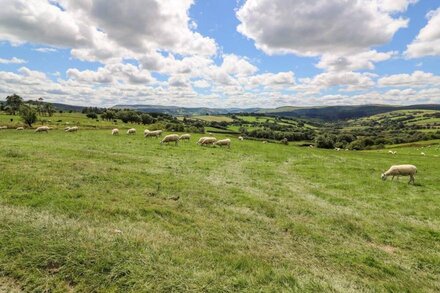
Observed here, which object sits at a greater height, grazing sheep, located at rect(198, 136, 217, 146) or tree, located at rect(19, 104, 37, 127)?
tree, located at rect(19, 104, 37, 127)

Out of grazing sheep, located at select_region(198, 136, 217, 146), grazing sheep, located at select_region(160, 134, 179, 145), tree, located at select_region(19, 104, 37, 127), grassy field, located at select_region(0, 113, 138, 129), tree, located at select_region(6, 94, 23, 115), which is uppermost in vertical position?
tree, located at select_region(6, 94, 23, 115)

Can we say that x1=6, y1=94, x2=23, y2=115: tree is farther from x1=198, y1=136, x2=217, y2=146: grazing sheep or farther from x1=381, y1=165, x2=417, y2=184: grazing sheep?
x1=381, y1=165, x2=417, y2=184: grazing sheep

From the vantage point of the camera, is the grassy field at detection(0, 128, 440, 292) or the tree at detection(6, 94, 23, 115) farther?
the tree at detection(6, 94, 23, 115)

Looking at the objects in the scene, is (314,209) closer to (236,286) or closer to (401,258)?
(401,258)

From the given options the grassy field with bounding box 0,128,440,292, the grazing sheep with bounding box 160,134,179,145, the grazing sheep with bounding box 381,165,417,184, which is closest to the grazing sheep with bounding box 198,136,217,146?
the grazing sheep with bounding box 160,134,179,145

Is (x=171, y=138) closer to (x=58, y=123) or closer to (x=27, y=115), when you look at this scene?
(x=27, y=115)

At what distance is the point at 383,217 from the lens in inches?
628

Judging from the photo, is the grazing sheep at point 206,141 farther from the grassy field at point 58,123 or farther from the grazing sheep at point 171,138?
the grassy field at point 58,123

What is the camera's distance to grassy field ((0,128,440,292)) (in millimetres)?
7637

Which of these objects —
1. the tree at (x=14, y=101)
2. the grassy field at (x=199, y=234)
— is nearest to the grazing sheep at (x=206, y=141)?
the grassy field at (x=199, y=234)

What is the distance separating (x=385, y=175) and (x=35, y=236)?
2961 centimetres

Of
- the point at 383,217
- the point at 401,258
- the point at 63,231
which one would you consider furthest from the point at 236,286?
the point at 383,217

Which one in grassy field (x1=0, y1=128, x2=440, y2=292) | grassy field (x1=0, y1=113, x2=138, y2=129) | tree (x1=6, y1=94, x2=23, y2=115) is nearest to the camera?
grassy field (x1=0, y1=128, x2=440, y2=292)

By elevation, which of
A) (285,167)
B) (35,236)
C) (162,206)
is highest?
(35,236)
